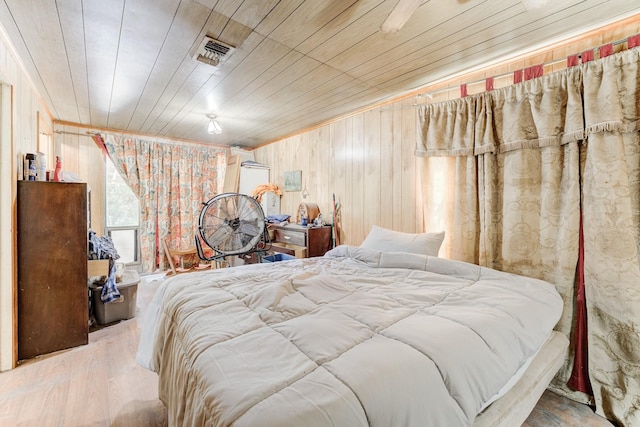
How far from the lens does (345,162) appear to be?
319cm

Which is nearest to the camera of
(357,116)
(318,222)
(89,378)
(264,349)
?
(264,349)

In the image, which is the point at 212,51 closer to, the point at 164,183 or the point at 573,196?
the point at 573,196

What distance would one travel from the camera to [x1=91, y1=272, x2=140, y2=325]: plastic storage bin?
2.54 metres

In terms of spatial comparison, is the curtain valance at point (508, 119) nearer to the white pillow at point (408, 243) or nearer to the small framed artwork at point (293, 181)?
the white pillow at point (408, 243)

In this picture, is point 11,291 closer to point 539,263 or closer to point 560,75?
point 539,263

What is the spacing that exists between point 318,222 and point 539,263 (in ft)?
7.05

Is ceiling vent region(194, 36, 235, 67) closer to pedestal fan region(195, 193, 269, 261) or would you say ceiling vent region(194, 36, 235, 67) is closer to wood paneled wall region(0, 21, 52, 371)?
pedestal fan region(195, 193, 269, 261)

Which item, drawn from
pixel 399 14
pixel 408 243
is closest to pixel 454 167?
pixel 408 243

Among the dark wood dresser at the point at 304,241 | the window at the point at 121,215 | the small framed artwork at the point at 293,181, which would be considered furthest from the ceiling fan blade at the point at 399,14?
the window at the point at 121,215

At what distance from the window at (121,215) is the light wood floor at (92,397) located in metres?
2.37

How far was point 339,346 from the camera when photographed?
0.86 metres

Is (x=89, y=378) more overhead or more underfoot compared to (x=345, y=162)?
more underfoot

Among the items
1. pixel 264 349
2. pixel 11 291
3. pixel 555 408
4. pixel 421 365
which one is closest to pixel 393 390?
pixel 421 365

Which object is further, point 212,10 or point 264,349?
point 212,10
